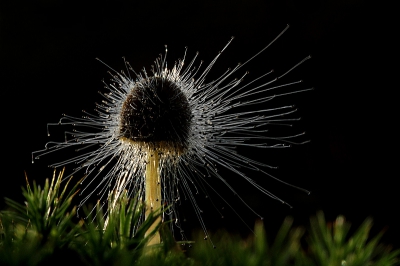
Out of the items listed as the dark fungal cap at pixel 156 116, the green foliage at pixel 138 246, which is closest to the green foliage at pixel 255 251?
the green foliage at pixel 138 246

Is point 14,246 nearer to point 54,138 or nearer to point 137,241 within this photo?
point 137,241

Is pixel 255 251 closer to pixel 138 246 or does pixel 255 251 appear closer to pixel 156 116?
pixel 138 246

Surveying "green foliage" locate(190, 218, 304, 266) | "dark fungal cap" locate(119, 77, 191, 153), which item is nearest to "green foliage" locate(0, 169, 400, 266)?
"green foliage" locate(190, 218, 304, 266)

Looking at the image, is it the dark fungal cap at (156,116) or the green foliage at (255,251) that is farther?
the dark fungal cap at (156,116)

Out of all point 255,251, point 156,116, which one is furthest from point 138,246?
point 156,116

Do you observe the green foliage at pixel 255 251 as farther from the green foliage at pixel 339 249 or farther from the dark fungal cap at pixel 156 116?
the dark fungal cap at pixel 156 116

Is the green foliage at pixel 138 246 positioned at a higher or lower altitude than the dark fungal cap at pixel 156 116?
lower
